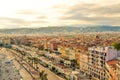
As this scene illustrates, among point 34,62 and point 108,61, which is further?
point 34,62

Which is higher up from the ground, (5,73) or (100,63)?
(100,63)

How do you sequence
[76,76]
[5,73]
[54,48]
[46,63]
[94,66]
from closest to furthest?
[76,76]
[94,66]
[5,73]
[46,63]
[54,48]

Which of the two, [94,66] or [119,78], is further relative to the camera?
[94,66]

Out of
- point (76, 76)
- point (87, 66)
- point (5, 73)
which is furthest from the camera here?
point (5, 73)

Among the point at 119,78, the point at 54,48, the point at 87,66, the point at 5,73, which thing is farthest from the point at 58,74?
the point at 54,48

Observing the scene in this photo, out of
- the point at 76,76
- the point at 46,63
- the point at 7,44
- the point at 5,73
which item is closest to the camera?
the point at 76,76

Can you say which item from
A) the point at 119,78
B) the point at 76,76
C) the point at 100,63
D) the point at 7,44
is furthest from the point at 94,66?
the point at 7,44

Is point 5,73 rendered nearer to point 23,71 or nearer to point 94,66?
point 23,71

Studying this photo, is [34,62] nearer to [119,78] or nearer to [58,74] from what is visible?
[58,74]

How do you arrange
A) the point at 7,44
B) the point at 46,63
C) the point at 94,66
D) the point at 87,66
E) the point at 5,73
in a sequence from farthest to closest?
the point at 7,44
the point at 46,63
the point at 5,73
the point at 87,66
the point at 94,66
